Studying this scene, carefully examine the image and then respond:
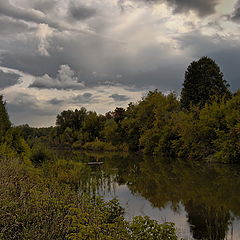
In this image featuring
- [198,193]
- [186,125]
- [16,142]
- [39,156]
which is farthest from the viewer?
[186,125]

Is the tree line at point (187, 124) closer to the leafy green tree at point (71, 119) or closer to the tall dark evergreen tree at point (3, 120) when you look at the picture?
the leafy green tree at point (71, 119)

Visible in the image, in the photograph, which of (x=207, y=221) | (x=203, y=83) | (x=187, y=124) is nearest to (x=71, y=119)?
(x=203, y=83)

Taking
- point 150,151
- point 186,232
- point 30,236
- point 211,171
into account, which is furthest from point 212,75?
point 30,236

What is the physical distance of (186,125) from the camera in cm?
3625

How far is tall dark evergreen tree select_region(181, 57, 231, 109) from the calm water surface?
22373 mm

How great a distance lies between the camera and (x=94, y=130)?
78.3 meters

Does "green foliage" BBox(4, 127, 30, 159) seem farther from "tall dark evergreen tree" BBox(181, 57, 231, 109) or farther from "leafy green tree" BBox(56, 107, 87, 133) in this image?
"leafy green tree" BBox(56, 107, 87, 133)

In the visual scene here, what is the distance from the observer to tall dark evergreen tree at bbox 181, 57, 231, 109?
45.9 meters

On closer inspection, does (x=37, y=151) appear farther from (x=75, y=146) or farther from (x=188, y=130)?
(x=75, y=146)

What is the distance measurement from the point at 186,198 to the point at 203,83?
1272 inches

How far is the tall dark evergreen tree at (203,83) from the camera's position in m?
45.9

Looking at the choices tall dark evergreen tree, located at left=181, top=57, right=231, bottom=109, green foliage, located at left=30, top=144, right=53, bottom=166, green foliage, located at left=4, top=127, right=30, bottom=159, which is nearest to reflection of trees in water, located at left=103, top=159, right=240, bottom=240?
green foliage, located at left=30, top=144, right=53, bottom=166

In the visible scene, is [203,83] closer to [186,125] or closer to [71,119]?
[186,125]

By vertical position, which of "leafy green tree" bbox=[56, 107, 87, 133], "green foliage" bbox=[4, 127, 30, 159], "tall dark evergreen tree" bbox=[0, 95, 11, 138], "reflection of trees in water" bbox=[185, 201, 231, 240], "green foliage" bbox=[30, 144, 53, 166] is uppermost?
"leafy green tree" bbox=[56, 107, 87, 133]
